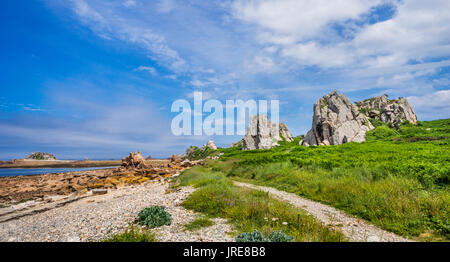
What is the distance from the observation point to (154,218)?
286 inches

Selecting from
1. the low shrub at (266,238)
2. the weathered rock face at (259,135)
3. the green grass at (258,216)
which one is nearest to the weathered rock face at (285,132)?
the weathered rock face at (259,135)

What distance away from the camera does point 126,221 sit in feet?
25.8

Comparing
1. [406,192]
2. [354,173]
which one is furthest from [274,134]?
[406,192]

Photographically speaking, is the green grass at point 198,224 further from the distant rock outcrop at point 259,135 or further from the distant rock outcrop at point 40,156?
the distant rock outcrop at point 40,156

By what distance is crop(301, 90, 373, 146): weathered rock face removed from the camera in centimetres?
3906

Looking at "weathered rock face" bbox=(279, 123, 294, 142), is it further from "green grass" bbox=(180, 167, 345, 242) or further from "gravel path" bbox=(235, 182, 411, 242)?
"green grass" bbox=(180, 167, 345, 242)

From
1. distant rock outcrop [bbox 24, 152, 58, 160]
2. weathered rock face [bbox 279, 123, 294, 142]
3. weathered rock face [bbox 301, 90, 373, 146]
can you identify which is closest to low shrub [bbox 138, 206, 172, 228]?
weathered rock face [bbox 301, 90, 373, 146]

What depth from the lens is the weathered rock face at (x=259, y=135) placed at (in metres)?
56.3

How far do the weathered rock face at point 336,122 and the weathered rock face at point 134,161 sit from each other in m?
35.8

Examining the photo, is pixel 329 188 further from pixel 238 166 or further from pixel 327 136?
pixel 327 136

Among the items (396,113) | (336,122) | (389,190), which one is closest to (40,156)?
(336,122)
